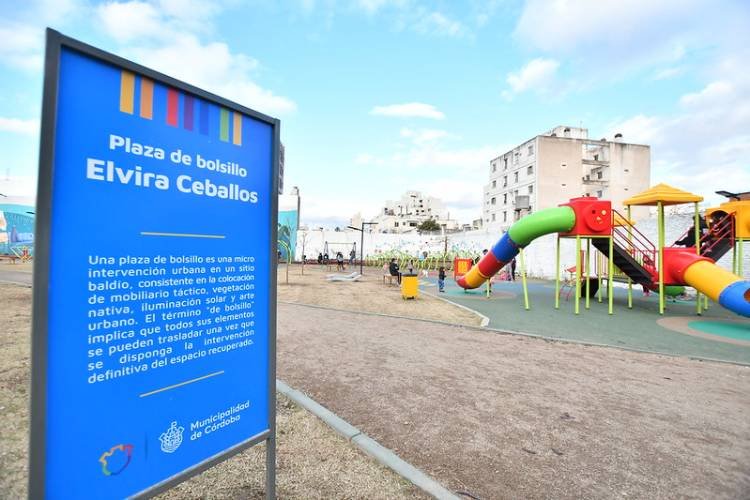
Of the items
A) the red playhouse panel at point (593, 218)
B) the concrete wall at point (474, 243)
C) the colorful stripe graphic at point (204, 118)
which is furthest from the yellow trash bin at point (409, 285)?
the concrete wall at point (474, 243)

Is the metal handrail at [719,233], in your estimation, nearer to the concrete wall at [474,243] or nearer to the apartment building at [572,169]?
the concrete wall at [474,243]

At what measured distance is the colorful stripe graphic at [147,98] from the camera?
1.76m

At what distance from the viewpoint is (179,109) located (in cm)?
191

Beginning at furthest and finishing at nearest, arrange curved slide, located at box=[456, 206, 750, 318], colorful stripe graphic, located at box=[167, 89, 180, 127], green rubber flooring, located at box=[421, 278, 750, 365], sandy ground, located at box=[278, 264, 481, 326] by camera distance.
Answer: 1. sandy ground, located at box=[278, 264, 481, 326]
2. curved slide, located at box=[456, 206, 750, 318]
3. green rubber flooring, located at box=[421, 278, 750, 365]
4. colorful stripe graphic, located at box=[167, 89, 180, 127]

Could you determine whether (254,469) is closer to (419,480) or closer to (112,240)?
(419,480)

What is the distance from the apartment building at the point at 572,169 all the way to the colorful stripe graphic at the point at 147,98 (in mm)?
47129

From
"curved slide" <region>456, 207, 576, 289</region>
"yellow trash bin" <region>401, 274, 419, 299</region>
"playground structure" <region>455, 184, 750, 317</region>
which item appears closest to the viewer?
"playground structure" <region>455, 184, 750, 317</region>

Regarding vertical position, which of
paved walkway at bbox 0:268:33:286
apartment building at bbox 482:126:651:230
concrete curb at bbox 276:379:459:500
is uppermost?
apartment building at bbox 482:126:651:230

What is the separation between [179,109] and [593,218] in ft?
41.0

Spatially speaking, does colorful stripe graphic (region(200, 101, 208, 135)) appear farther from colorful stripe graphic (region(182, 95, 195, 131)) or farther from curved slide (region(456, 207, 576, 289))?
curved slide (region(456, 207, 576, 289))

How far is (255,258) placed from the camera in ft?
7.52

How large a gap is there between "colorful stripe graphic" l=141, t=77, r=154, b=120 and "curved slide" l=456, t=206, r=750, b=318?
11.9 meters

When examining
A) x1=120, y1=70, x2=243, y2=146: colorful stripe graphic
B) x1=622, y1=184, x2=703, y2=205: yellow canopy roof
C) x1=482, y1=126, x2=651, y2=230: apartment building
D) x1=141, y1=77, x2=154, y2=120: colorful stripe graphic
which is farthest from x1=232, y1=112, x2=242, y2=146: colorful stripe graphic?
x1=482, y1=126, x2=651, y2=230: apartment building

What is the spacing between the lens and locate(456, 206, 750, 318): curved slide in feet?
29.6
